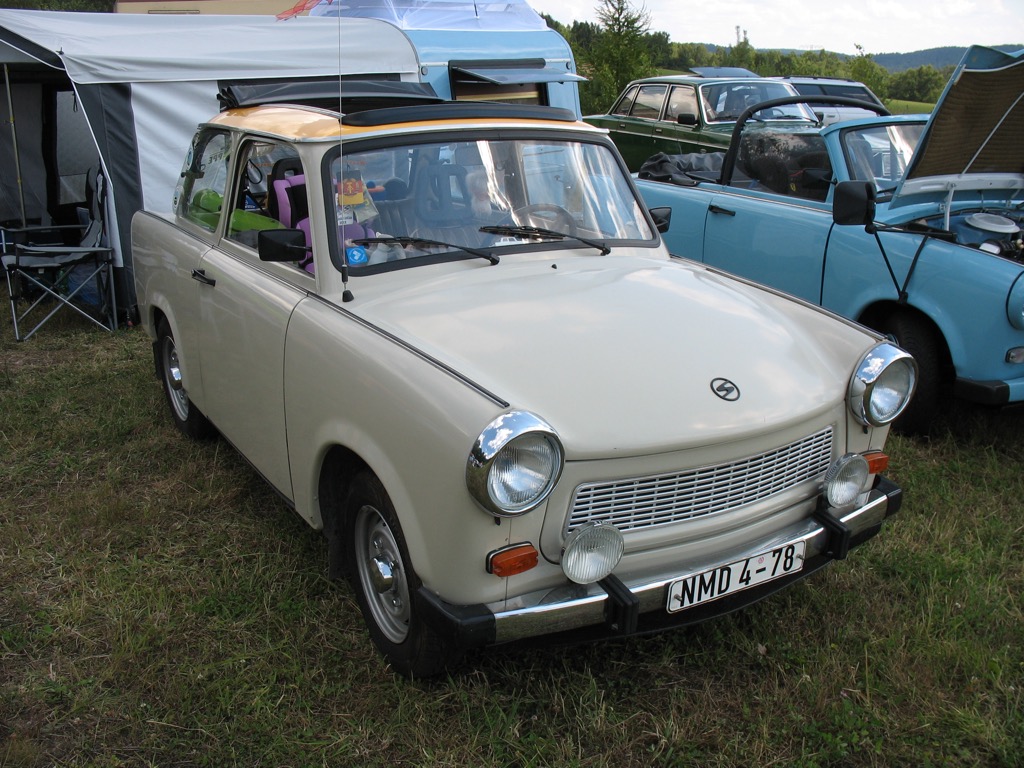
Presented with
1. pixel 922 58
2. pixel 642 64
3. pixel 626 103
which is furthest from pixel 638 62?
pixel 922 58

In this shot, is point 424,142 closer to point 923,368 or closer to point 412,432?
point 412,432

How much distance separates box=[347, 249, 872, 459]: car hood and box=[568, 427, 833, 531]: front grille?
0.11m

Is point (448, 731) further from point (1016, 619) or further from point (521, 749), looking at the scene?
point (1016, 619)

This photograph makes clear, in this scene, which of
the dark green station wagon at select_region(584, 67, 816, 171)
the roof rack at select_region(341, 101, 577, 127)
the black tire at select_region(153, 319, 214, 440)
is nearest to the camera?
the roof rack at select_region(341, 101, 577, 127)

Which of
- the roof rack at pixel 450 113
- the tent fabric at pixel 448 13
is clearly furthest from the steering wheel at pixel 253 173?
the tent fabric at pixel 448 13

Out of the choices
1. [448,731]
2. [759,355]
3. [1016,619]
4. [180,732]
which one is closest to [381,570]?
[448,731]

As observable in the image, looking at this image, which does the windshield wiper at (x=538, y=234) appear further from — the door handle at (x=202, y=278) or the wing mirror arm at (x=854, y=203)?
the wing mirror arm at (x=854, y=203)

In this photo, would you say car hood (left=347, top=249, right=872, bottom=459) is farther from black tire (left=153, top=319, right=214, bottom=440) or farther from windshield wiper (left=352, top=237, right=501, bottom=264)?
black tire (left=153, top=319, right=214, bottom=440)

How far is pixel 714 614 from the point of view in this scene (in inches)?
102

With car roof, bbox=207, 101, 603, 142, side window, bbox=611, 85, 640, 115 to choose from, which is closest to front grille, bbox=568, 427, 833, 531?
car roof, bbox=207, 101, 603, 142

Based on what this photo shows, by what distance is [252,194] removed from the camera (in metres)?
3.90

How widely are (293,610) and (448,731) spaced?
0.89m

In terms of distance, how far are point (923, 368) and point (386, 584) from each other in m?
3.18

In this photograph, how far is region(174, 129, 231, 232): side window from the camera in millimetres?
4090
